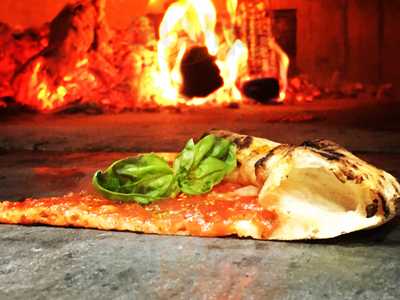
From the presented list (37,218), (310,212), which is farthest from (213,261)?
(37,218)

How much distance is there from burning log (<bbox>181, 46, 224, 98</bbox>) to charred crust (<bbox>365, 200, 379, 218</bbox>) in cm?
493

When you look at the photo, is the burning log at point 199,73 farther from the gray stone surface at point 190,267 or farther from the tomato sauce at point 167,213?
the gray stone surface at point 190,267

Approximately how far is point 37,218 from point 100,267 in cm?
79

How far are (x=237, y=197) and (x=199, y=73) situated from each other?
4497 mm

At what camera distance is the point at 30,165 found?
169 inches

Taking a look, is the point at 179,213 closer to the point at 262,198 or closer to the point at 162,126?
the point at 262,198

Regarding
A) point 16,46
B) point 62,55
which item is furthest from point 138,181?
point 16,46

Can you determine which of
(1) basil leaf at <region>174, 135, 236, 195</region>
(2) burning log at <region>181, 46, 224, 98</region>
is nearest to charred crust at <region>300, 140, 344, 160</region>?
(1) basil leaf at <region>174, 135, 236, 195</region>

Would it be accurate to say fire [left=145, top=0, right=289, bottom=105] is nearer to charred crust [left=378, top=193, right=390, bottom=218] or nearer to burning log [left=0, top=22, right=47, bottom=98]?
burning log [left=0, top=22, right=47, bottom=98]

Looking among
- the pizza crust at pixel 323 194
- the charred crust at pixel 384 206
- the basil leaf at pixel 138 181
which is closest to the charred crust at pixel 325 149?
the pizza crust at pixel 323 194

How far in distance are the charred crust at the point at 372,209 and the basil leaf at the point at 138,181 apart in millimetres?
930

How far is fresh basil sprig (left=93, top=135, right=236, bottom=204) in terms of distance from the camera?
9.18ft

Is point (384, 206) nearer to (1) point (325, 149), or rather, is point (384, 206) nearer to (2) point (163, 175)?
(1) point (325, 149)

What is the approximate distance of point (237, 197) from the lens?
288 cm
